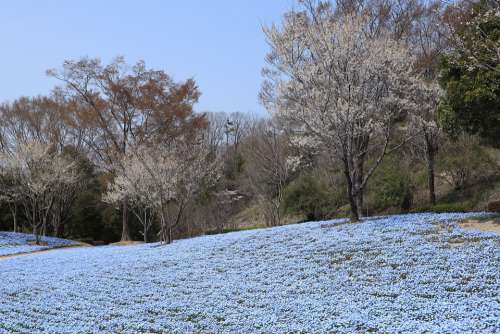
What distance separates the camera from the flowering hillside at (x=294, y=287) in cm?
882

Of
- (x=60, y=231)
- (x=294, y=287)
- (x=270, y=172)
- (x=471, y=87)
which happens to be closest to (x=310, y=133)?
(x=471, y=87)

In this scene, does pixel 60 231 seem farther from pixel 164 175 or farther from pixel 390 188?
pixel 390 188

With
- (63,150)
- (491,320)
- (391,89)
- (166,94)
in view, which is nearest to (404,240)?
(491,320)

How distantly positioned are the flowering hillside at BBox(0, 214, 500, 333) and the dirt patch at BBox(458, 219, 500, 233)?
51 cm

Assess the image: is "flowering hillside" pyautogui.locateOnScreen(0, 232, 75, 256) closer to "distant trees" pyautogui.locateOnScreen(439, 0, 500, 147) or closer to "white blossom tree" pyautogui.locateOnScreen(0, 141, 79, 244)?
"white blossom tree" pyautogui.locateOnScreen(0, 141, 79, 244)

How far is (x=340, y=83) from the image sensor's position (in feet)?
65.0

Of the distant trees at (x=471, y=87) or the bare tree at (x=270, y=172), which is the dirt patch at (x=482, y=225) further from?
the bare tree at (x=270, y=172)

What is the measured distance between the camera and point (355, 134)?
19719mm

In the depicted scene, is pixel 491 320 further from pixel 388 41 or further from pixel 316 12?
pixel 316 12

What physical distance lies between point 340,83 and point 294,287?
10742 millimetres

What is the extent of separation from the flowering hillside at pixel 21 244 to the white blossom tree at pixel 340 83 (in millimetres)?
17636

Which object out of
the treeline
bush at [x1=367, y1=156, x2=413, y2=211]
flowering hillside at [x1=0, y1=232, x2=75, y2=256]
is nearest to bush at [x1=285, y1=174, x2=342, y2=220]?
the treeline

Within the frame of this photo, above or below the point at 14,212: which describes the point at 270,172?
above

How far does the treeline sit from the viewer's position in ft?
62.7
